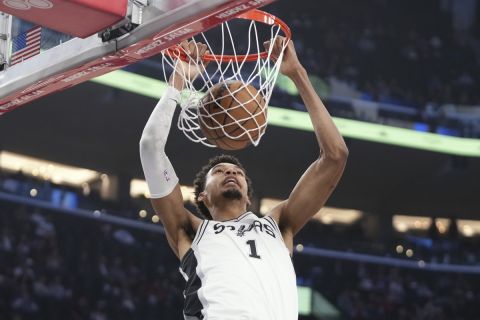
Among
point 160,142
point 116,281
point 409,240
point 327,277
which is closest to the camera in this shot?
point 160,142

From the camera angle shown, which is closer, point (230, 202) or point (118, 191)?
point (230, 202)

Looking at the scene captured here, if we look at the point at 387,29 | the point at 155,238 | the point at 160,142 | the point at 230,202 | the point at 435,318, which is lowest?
the point at 435,318

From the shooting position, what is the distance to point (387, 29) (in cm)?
1761

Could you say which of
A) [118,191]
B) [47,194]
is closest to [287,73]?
[47,194]

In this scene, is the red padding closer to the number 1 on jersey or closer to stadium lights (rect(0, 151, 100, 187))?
the number 1 on jersey

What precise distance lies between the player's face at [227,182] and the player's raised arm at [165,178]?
0.58 feet

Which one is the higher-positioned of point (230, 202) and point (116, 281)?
point (230, 202)

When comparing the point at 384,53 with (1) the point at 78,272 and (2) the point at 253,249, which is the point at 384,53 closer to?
(1) the point at 78,272

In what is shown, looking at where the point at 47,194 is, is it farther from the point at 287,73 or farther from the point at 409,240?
the point at 287,73

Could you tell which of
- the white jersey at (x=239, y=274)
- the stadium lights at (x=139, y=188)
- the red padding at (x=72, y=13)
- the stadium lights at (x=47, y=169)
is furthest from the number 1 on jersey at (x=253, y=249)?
the stadium lights at (x=139, y=188)

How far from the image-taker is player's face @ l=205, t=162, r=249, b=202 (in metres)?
3.72

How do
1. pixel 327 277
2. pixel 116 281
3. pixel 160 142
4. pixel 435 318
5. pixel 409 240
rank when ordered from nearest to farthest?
pixel 160 142
pixel 116 281
pixel 435 318
pixel 327 277
pixel 409 240

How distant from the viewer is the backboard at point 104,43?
122 inches

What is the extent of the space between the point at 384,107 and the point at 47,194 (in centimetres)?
633
